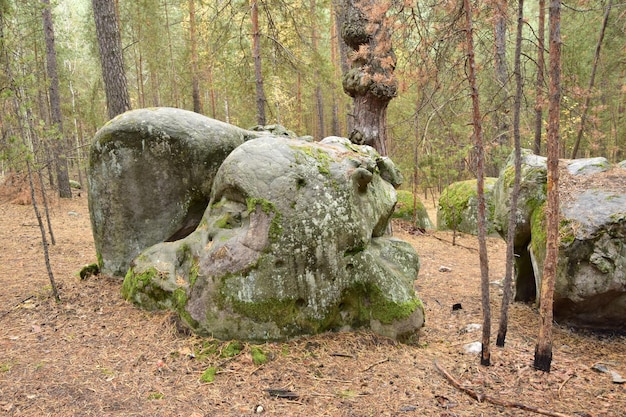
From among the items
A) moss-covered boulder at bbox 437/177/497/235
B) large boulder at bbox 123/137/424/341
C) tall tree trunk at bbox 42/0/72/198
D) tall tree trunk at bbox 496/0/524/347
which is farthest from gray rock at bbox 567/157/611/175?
tall tree trunk at bbox 42/0/72/198

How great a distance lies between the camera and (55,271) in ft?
21.0

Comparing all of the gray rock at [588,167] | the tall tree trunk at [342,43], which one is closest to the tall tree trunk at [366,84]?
the tall tree trunk at [342,43]

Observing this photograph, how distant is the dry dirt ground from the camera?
126 inches

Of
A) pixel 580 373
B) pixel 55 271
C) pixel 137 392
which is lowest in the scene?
pixel 580 373

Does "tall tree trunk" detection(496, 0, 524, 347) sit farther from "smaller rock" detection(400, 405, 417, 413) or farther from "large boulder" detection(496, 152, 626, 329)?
"smaller rock" detection(400, 405, 417, 413)

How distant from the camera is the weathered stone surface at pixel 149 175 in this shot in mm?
5383

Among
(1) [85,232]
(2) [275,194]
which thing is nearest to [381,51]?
(2) [275,194]

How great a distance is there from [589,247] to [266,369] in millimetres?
4066

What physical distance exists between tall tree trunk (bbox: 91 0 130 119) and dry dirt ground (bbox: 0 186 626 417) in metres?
4.29

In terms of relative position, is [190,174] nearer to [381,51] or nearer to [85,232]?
[381,51]

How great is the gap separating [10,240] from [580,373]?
10.5m

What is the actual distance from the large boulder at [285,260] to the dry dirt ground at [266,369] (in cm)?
23

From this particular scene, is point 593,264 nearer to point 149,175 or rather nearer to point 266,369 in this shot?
point 266,369

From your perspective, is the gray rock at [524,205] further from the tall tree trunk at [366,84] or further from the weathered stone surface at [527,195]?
the tall tree trunk at [366,84]
